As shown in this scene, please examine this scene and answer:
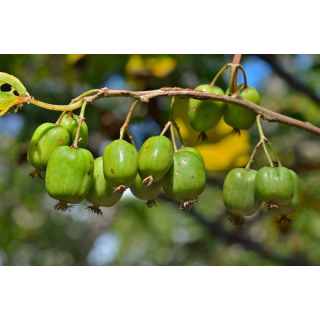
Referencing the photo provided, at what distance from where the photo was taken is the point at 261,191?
6.62 ft

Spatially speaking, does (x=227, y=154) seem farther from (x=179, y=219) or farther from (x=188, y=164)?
(x=179, y=219)

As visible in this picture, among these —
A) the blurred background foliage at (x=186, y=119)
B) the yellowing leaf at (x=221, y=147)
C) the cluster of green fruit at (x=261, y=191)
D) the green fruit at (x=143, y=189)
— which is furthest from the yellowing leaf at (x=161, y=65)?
the green fruit at (x=143, y=189)

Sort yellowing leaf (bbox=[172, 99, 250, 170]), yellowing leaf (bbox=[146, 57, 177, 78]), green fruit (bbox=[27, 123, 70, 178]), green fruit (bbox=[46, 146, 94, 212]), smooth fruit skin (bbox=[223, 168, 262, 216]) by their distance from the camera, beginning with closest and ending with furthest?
green fruit (bbox=[46, 146, 94, 212])
green fruit (bbox=[27, 123, 70, 178])
smooth fruit skin (bbox=[223, 168, 262, 216])
yellowing leaf (bbox=[172, 99, 250, 170])
yellowing leaf (bbox=[146, 57, 177, 78])

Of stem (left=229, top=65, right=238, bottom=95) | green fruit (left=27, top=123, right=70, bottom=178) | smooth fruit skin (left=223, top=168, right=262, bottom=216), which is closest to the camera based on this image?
green fruit (left=27, top=123, right=70, bottom=178)

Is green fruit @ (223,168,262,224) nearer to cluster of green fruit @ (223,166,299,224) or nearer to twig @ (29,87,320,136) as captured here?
cluster of green fruit @ (223,166,299,224)

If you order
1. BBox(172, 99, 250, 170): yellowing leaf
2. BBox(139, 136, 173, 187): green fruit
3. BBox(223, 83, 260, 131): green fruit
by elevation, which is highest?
BBox(223, 83, 260, 131): green fruit

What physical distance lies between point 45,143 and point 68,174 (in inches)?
7.6

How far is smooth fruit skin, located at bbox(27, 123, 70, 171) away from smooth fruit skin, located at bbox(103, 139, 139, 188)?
0.67ft

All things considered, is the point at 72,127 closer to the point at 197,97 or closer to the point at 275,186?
the point at 197,97

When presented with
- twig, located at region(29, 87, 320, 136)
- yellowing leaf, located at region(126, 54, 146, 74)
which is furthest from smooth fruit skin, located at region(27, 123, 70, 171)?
yellowing leaf, located at region(126, 54, 146, 74)

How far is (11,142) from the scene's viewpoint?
5.21 metres

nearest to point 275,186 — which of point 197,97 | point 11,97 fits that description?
point 197,97

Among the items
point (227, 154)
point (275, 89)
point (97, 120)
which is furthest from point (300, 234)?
point (97, 120)

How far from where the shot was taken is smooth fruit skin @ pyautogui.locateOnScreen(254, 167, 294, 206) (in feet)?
6.51
